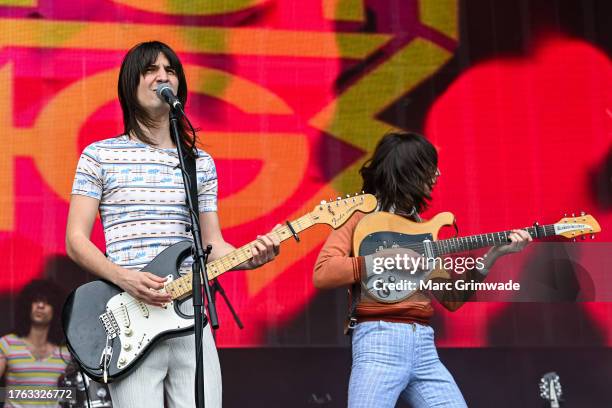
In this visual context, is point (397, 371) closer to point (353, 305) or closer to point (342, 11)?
point (353, 305)

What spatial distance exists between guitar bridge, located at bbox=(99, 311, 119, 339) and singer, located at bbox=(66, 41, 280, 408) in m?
0.11

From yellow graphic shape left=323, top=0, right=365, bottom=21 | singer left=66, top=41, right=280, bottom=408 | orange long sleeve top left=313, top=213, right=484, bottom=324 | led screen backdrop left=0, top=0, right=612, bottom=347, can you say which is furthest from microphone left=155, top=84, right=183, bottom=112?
yellow graphic shape left=323, top=0, right=365, bottom=21

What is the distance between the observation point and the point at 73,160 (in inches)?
184

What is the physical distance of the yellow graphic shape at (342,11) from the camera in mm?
4984

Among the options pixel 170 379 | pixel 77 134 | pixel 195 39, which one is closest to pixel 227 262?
pixel 170 379

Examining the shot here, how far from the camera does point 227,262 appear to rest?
308cm

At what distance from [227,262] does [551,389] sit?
2.21 metres

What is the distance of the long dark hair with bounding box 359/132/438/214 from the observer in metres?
3.44

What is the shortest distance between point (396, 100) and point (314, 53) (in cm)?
48

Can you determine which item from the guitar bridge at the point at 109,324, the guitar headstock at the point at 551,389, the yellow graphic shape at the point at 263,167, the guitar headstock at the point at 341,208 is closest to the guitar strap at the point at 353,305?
the guitar headstock at the point at 341,208

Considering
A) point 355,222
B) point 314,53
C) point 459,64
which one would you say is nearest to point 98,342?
point 355,222

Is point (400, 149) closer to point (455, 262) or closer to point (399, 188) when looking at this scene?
point (399, 188)

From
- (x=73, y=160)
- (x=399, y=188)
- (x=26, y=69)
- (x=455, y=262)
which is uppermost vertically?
(x=26, y=69)

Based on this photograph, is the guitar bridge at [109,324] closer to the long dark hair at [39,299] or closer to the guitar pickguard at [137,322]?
the guitar pickguard at [137,322]
